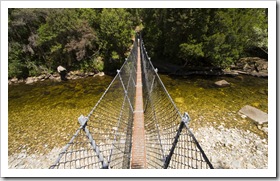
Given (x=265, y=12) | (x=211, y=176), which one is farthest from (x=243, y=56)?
(x=211, y=176)

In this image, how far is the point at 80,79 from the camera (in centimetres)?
907

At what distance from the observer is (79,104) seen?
5.89m

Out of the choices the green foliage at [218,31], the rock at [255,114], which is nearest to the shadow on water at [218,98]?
the rock at [255,114]

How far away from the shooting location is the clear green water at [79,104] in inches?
167

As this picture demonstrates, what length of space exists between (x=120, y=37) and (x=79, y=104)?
473 cm

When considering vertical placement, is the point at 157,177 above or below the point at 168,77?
below

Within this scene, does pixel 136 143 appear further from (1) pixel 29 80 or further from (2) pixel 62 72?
(1) pixel 29 80

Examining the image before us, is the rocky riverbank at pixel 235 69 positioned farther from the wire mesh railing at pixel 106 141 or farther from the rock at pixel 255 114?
the wire mesh railing at pixel 106 141

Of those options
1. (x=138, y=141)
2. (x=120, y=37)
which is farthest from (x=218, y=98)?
(x=120, y=37)

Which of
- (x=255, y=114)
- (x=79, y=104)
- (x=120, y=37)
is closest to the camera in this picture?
(x=255, y=114)

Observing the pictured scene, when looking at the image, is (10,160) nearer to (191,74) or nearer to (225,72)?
(191,74)

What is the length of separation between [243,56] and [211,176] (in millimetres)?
9080

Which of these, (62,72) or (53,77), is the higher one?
(62,72)

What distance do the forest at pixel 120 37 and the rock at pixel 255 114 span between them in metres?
3.24
